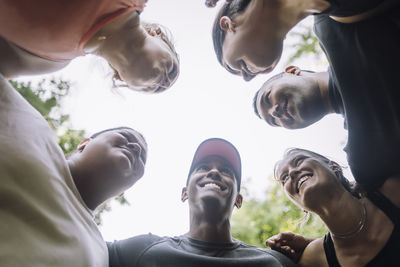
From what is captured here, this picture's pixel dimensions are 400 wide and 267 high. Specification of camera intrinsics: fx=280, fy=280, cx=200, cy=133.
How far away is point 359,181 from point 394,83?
906mm

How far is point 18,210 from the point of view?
163 cm

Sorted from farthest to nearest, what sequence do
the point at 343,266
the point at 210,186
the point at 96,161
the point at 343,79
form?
the point at 210,186 → the point at 96,161 → the point at 343,266 → the point at 343,79

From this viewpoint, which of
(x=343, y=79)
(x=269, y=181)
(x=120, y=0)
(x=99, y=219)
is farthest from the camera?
(x=269, y=181)

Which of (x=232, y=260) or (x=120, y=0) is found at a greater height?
(x=120, y=0)

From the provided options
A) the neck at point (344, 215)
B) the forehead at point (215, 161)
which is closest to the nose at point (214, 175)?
the forehead at point (215, 161)

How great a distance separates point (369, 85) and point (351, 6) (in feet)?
1.93

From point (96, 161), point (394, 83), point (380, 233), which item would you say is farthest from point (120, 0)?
point (380, 233)

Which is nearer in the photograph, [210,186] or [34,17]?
[34,17]

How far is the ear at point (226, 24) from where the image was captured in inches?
96.0

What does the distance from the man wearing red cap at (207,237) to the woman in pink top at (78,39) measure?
3.99ft

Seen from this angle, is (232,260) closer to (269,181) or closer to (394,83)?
(394,83)

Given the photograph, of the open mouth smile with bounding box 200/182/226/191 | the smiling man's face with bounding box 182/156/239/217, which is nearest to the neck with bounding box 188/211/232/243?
the smiling man's face with bounding box 182/156/239/217

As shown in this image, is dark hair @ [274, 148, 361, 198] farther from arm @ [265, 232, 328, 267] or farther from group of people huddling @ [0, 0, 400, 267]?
arm @ [265, 232, 328, 267]

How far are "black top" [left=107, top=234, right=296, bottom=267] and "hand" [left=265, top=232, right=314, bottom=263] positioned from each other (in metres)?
0.12
